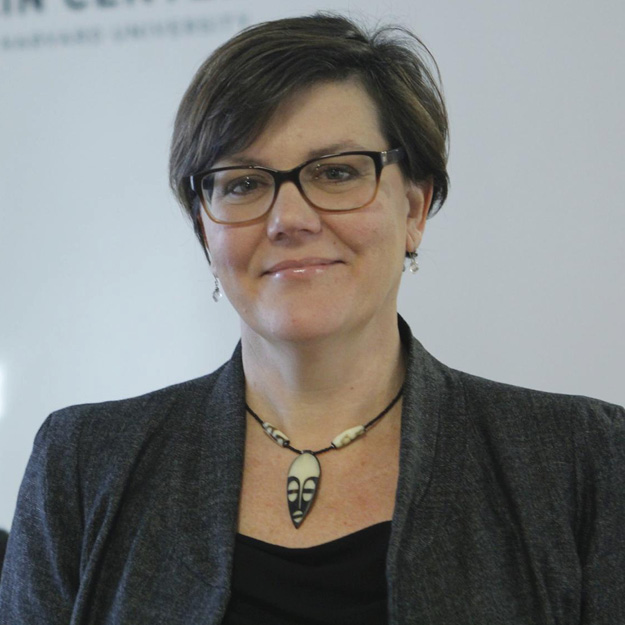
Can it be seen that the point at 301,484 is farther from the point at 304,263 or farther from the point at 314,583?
the point at 304,263

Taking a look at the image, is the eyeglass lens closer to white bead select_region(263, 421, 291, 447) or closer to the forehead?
the forehead

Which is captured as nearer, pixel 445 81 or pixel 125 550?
pixel 125 550

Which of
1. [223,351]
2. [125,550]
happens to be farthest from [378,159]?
[223,351]

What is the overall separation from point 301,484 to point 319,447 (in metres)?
0.07

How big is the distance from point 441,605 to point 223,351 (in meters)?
1.06

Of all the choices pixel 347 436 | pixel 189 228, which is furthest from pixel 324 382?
pixel 189 228

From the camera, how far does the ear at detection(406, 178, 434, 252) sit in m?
1.45

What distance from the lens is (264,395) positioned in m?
1.44

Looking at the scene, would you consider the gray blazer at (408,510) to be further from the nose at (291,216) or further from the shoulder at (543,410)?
the nose at (291,216)

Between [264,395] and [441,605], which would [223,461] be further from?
[441,605]

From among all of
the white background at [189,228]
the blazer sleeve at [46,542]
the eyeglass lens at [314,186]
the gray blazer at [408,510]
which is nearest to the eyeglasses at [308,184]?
the eyeglass lens at [314,186]

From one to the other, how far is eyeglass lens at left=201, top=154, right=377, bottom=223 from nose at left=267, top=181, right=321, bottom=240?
0.05 feet

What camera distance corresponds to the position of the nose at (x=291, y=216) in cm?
128

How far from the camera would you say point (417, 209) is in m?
1.47
